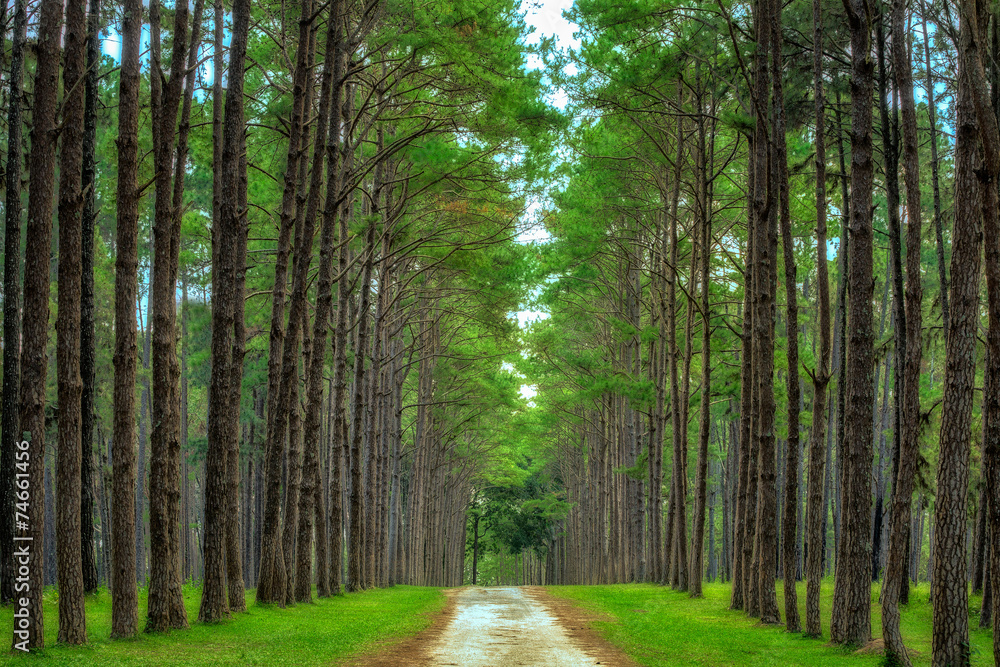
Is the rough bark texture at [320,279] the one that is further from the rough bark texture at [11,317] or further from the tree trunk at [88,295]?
the rough bark texture at [11,317]

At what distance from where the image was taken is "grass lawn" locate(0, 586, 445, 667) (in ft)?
25.1

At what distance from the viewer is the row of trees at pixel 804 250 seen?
24.6ft

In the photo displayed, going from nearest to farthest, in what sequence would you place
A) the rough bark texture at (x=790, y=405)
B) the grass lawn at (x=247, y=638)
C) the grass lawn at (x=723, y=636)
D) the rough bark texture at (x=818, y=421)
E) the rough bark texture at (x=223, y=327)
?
the grass lawn at (x=247, y=638) < the grass lawn at (x=723, y=636) < the rough bark texture at (x=818, y=421) < the rough bark texture at (x=223, y=327) < the rough bark texture at (x=790, y=405)

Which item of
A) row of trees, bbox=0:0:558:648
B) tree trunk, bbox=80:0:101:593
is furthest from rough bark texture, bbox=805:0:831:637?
tree trunk, bbox=80:0:101:593

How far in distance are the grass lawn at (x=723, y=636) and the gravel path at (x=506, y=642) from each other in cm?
75

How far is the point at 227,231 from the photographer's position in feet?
37.8

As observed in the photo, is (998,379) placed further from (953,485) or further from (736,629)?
(736,629)

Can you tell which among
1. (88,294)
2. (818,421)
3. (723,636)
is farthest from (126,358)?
(818,421)

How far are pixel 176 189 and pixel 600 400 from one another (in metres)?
25.6

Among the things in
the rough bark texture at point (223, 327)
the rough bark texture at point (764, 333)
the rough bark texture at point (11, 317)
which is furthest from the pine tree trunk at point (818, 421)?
the rough bark texture at point (11, 317)

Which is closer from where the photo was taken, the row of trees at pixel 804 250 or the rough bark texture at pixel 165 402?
the row of trees at pixel 804 250

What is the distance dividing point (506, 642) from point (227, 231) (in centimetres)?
663

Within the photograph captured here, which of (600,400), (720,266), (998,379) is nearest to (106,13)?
(998,379)

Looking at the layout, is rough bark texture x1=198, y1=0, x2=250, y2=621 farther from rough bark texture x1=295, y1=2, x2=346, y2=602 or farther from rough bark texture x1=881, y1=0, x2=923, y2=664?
rough bark texture x1=881, y1=0, x2=923, y2=664
